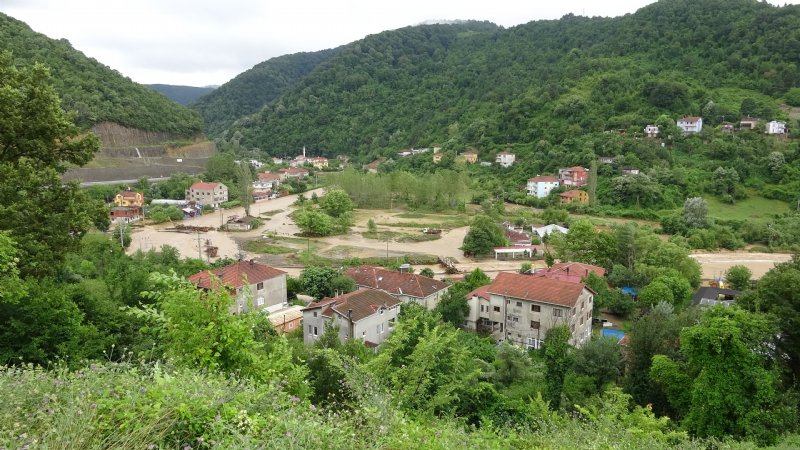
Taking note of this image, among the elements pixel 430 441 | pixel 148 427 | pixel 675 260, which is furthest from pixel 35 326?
pixel 675 260

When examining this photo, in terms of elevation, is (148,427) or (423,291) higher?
(148,427)

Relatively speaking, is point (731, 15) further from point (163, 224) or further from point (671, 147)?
point (163, 224)

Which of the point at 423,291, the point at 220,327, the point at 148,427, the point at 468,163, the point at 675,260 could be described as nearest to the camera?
the point at 148,427

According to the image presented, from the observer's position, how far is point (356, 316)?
16969mm

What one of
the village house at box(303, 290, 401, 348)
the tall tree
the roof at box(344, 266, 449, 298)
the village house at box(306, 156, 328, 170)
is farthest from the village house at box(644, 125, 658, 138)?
the tall tree

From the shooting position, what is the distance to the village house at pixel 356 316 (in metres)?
16.9

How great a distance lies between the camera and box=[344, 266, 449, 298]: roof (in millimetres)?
21047

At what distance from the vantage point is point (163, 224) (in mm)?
45969

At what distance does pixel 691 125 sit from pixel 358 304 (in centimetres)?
5773

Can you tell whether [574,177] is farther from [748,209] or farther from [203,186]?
[203,186]

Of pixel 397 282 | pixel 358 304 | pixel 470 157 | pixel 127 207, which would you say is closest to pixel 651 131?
pixel 470 157

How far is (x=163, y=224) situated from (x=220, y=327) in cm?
4623

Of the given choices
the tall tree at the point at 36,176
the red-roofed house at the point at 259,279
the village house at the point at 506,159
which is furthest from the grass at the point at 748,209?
the tall tree at the point at 36,176

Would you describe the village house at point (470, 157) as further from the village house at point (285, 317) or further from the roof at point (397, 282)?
the village house at point (285, 317)
